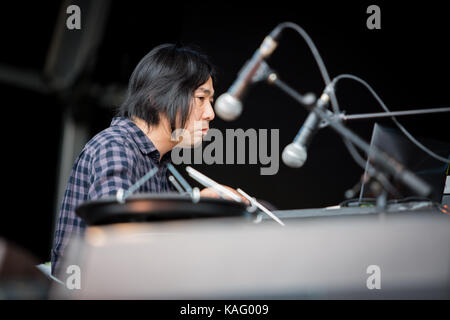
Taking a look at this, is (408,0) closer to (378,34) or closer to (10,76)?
(378,34)

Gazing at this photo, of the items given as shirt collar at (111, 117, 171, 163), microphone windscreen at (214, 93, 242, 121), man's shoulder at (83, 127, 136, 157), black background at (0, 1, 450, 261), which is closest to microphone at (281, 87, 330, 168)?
microphone windscreen at (214, 93, 242, 121)

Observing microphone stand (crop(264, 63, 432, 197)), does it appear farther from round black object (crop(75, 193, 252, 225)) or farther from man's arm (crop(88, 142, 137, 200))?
man's arm (crop(88, 142, 137, 200))

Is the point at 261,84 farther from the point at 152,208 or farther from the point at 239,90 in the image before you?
the point at 152,208

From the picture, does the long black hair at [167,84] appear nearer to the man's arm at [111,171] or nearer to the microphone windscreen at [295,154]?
the man's arm at [111,171]

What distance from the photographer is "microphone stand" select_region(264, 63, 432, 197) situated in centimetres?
66

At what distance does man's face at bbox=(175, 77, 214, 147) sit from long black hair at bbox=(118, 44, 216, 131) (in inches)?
0.7

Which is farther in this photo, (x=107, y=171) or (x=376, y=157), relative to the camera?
(x=107, y=171)

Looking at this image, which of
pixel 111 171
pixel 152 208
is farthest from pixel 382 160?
pixel 111 171

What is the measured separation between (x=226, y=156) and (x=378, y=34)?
95 centimetres

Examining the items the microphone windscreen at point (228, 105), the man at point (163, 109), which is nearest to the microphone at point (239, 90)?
the microphone windscreen at point (228, 105)

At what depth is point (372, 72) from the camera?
2174 millimetres

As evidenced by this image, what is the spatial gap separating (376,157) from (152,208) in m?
0.35

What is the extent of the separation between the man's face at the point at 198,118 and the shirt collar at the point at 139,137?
13 cm

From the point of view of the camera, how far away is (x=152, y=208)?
0.67 metres
